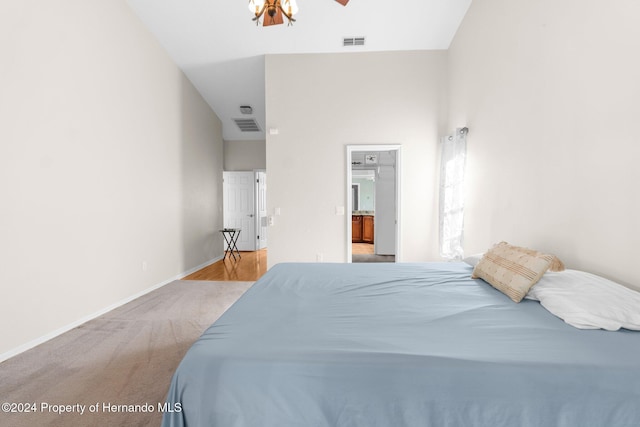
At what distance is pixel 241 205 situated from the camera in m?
6.96

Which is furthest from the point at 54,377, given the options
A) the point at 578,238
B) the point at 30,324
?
the point at 578,238

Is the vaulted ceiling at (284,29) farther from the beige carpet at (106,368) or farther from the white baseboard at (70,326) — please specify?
the beige carpet at (106,368)

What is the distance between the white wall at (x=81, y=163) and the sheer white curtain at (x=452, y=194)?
12.8 ft

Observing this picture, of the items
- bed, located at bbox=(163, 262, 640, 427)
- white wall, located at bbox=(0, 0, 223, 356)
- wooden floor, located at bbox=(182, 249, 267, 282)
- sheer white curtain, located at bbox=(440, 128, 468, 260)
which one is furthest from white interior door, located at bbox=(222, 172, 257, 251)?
bed, located at bbox=(163, 262, 640, 427)

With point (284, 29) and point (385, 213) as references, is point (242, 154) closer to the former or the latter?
point (284, 29)

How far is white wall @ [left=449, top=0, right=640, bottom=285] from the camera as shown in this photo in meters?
1.54

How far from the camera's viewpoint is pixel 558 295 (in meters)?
1.38

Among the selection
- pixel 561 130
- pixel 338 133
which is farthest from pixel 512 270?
pixel 338 133

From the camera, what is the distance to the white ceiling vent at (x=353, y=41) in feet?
12.9

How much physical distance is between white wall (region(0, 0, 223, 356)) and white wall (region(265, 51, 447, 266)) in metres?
1.55

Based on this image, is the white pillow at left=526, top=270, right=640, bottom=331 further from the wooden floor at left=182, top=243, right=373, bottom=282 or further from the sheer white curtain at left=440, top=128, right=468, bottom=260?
the wooden floor at left=182, top=243, right=373, bottom=282

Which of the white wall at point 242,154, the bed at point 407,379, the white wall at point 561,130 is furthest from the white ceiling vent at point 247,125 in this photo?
the bed at point 407,379

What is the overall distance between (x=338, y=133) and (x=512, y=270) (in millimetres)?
3062

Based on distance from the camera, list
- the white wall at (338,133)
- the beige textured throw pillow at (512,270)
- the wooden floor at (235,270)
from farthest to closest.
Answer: the wooden floor at (235,270) < the white wall at (338,133) < the beige textured throw pillow at (512,270)
